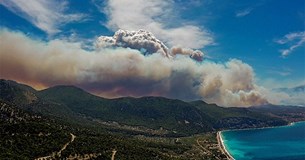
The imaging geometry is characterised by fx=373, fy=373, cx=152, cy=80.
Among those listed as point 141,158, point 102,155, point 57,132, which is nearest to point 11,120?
point 57,132

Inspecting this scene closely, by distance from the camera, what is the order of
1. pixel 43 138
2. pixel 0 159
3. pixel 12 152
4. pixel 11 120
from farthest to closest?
pixel 11 120, pixel 43 138, pixel 12 152, pixel 0 159

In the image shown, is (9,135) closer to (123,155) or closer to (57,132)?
(57,132)

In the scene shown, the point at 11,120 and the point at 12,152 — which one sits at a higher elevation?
the point at 11,120

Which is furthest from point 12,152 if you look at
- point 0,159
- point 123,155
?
point 123,155

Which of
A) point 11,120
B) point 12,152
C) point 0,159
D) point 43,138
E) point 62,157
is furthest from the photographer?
point 11,120

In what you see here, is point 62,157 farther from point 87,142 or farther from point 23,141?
point 87,142

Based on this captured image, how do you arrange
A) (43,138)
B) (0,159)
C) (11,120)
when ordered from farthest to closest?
(11,120)
(43,138)
(0,159)

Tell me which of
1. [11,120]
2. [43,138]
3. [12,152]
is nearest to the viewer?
[12,152]

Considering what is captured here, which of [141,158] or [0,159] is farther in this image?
[141,158]

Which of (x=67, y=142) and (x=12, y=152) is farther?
(x=67, y=142)
